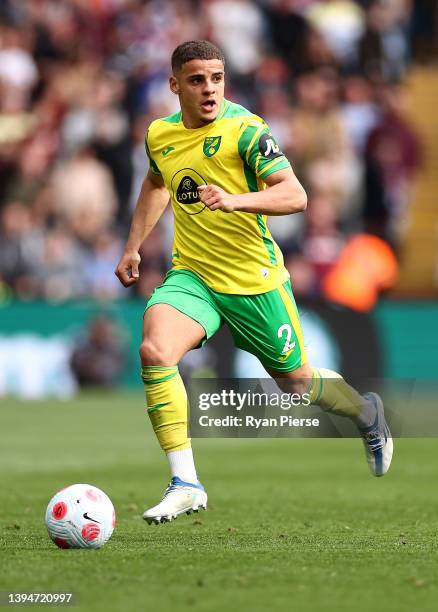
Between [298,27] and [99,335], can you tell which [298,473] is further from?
[298,27]

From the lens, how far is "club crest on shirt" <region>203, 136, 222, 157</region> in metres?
6.97

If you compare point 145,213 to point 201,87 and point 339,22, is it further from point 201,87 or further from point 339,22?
point 339,22

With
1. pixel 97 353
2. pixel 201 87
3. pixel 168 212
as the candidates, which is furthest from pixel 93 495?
Result: pixel 168 212

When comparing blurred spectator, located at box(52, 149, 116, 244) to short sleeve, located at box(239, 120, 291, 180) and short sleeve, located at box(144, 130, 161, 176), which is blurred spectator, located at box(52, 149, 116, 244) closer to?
short sleeve, located at box(144, 130, 161, 176)

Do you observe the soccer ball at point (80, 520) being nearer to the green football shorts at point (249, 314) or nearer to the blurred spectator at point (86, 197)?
the green football shorts at point (249, 314)

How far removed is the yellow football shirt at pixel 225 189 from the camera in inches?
274

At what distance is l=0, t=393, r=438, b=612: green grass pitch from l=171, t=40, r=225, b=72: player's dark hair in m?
2.53

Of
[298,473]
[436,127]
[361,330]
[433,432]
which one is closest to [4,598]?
[433,432]

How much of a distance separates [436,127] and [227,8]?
392 cm

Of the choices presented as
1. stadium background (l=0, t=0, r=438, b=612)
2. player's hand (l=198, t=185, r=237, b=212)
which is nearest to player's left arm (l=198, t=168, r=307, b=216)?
player's hand (l=198, t=185, r=237, b=212)

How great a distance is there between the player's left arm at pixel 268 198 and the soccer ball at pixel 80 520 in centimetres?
154

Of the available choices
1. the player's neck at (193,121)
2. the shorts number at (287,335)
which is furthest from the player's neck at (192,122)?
the shorts number at (287,335)

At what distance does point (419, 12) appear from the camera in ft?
69.3

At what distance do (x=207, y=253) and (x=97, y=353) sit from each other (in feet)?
36.1
